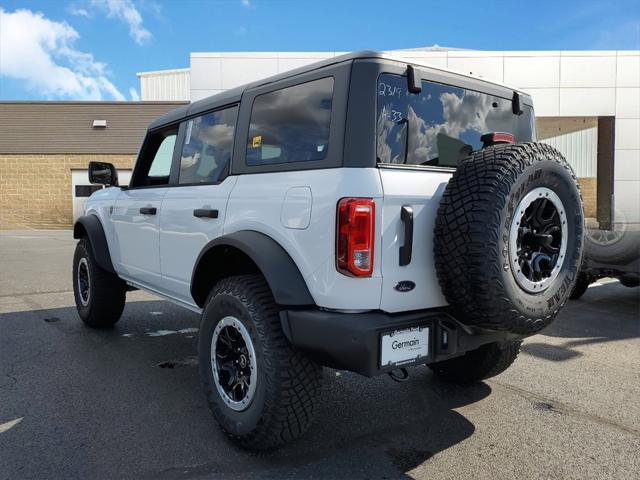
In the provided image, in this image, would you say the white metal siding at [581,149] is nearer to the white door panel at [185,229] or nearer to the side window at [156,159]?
the side window at [156,159]

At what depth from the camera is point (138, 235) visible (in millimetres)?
4277

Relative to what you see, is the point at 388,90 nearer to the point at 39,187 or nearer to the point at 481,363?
the point at 481,363

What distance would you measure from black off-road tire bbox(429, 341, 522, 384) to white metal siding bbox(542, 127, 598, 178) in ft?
86.0

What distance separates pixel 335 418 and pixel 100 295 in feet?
9.55

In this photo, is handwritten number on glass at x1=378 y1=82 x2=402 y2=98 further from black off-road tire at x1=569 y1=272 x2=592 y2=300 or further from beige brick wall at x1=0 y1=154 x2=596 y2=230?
beige brick wall at x1=0 y1=154 x2=596 y2=230

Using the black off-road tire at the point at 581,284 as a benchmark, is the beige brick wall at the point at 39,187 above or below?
above

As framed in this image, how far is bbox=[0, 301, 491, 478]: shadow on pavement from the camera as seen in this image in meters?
2.69

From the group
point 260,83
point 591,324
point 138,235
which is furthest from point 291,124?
point 591,324

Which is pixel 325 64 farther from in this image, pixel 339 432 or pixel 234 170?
pixel 339 432

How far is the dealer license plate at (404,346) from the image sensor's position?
2.40 m

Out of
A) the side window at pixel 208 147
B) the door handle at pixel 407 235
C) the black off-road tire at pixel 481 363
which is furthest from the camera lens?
the black off-road tire at pixel 481 363

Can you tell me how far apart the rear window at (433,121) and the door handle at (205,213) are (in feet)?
3.85

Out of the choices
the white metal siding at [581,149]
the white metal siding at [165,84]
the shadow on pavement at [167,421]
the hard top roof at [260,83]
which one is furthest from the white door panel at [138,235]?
the white metal siding at [165,84]

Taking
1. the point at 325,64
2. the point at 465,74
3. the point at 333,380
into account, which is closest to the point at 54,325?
the point at 333,380
